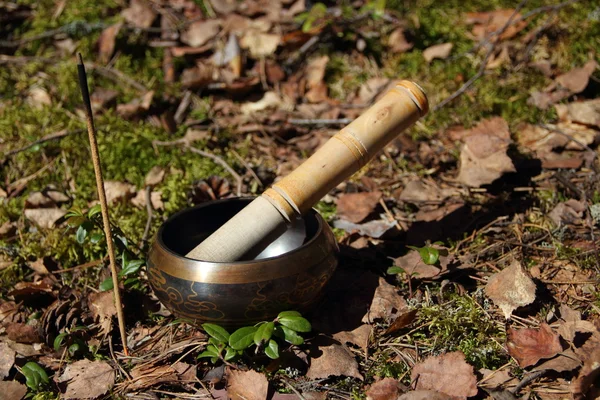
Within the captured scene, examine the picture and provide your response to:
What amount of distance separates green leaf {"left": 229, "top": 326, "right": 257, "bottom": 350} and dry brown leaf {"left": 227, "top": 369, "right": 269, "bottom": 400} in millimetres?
107

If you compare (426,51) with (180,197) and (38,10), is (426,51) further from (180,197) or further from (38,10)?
(38,10)

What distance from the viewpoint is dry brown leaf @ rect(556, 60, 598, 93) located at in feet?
13.7

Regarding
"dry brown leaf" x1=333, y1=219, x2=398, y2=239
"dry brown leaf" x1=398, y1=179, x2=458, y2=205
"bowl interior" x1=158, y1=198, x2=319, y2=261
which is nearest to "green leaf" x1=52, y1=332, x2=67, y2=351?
"bowl interior" x1=158, y1=198, x2=319, y2=261

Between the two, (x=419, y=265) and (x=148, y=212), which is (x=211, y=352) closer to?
(x=419, y=265)

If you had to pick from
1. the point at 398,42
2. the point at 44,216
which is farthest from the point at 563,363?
the point at 398,42

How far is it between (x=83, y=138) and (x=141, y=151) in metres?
0.40

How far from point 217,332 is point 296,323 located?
30 cm

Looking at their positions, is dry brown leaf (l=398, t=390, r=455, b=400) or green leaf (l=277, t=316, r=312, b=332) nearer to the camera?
dry brown leaf (l=398, t=390, r=455, b=400)

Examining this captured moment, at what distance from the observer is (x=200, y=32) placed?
5070mm

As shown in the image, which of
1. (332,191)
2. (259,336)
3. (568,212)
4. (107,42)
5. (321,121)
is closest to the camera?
(259,336)

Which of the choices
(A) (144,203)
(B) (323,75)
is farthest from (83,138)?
(B) (323,75)

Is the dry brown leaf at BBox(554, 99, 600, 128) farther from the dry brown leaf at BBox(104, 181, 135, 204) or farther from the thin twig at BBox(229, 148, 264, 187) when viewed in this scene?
the dry brown leaf at BBox(104, 181, 135, 204)

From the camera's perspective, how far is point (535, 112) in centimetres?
415

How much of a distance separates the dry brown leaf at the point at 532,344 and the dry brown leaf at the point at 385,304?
459 mm
